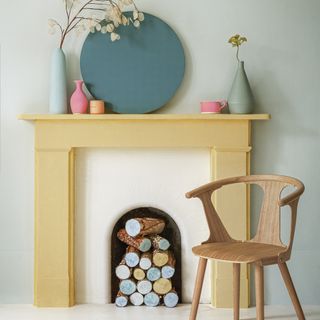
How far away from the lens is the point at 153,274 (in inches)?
152

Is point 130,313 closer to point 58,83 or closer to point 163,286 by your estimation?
point 163,286

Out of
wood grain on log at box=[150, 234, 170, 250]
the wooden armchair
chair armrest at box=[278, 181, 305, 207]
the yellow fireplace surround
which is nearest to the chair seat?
the wooden armchair

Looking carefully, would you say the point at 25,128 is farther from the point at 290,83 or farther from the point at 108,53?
the point at 290,83

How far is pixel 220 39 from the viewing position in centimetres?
382

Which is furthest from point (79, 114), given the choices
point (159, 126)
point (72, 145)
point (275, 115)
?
point (275, 115)

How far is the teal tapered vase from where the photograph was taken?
3.69 m

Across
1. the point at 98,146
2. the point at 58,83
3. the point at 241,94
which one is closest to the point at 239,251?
the point at 241,94

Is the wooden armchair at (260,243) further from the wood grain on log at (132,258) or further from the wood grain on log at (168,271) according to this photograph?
the wood grain on log at (132,258)

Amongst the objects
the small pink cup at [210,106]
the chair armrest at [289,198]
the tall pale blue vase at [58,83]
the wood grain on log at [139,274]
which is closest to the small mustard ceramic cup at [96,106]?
the tall pale blue vase at [58,83]

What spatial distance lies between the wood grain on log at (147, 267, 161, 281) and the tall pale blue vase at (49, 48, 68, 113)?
1.05 meters

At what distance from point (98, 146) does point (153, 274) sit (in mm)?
812

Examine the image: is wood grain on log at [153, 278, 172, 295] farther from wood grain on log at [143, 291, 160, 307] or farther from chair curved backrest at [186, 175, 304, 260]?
chair curved backrest at [186, 175, 304, 260]

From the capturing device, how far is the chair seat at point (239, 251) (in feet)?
9.55

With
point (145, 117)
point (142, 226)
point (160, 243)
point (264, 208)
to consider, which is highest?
point (145, 117)
